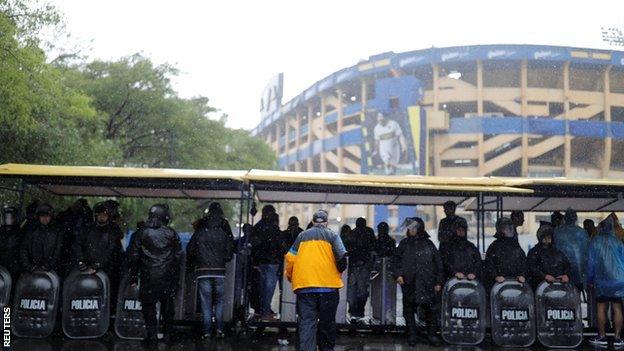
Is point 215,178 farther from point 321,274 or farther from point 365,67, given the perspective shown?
point 365,67

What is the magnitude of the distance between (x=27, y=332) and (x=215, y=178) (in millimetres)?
3367

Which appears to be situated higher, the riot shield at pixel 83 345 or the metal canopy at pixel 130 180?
the metal canopy at pixel 130 180

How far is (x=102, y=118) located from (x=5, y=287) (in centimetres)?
1414

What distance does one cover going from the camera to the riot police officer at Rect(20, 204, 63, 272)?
7.82m

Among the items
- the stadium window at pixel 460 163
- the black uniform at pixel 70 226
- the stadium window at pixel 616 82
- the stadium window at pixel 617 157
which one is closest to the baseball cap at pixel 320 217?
the black uniform at pixel 70 226

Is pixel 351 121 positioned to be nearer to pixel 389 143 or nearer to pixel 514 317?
pixel 389 143

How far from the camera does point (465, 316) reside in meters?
8.09

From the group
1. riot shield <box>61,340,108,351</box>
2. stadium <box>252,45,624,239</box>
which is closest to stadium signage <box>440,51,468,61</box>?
stadium <box>252,45,624,239</box>

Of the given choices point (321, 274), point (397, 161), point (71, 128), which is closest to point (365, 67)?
point (397, 161)

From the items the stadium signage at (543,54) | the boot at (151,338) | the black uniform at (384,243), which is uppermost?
the stadium signage at (543,54)

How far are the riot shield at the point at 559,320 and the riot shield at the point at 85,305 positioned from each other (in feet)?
20.7

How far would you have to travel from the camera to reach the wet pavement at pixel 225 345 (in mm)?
7285

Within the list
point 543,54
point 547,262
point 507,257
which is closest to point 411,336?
point 507,257

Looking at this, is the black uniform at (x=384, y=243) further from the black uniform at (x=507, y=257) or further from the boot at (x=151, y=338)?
the boot at (x=151, y=338)
